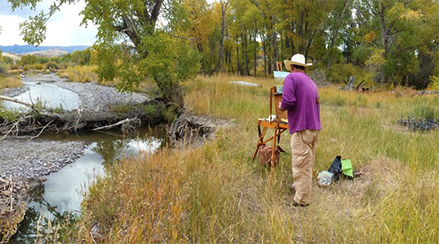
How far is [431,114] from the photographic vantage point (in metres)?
8.18

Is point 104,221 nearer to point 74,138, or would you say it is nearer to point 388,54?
point 74,138

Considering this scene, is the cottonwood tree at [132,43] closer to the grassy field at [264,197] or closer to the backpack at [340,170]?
the grassy field at [264,197]

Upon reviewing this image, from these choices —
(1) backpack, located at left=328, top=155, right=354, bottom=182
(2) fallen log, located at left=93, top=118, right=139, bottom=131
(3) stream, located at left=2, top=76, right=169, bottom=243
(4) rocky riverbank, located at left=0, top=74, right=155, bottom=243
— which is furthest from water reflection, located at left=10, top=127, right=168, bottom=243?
(1) backpack, located at left=328, top=155, right=354, bottom=182

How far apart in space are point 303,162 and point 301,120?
524mm

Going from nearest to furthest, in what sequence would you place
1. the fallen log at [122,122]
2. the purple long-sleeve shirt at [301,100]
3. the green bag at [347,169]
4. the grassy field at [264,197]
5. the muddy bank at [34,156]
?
the grassy field at [264,197]
the purple long-sleeve shirt at [301,100]
the green bag at [347,169]
the muddy bank at [34,156]
the fallen log at [122,122]

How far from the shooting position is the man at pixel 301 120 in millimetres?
3715

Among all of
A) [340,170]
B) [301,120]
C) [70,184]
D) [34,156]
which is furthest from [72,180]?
[340,170]

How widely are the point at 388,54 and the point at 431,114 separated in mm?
16193

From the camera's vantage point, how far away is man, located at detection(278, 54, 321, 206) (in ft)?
12.2

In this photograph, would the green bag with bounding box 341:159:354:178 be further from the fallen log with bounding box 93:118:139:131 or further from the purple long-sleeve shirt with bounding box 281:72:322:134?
the fallen log with bounding box 93:118:139:131

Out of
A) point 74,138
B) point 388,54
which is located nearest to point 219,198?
point 74,138

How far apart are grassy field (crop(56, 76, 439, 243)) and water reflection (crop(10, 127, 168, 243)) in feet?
1.58

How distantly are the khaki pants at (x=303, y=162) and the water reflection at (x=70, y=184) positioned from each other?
2.06 m

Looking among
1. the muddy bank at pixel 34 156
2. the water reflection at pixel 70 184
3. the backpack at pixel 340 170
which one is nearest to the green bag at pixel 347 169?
the backpack at pixel 340 170
